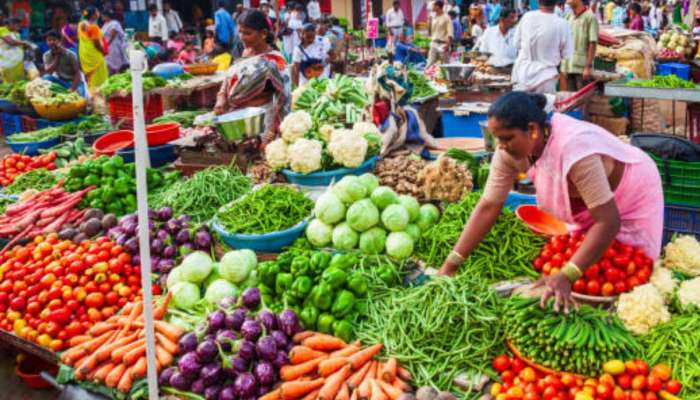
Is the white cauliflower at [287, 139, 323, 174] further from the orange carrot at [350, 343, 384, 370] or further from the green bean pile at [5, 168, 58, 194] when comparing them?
the green bean pile at [5, 168, 58, 194]

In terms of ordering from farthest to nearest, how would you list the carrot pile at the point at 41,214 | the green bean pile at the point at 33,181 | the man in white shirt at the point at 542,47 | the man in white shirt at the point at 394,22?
the man in white shirt at the point at 394,22
the man in white shirt at the point at 542,47
the green bean pile at the point at 33,181
the carrot pile at the point at 41,214

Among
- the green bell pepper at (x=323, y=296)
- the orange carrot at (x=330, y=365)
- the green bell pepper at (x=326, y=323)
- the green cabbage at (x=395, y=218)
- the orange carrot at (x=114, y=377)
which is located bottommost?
the orange carrot at (x=114, y=377)

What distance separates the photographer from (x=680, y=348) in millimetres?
2564

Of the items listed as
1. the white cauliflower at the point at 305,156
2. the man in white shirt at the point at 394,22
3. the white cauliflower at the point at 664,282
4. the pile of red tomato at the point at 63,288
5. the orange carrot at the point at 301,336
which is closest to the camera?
the white cauliflower at the point at 664,282

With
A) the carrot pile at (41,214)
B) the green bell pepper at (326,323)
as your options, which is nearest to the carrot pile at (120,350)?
the green bell pepper at (326,323)

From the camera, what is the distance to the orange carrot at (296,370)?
9.39 feet

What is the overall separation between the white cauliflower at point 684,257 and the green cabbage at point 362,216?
5.47 ft

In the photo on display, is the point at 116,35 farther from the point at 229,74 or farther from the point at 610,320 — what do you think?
the point at 610,320

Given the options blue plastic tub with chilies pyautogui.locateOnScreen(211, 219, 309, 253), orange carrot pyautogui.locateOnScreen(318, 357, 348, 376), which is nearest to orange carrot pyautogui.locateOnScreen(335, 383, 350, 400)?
orange carrot pyautogui.locateOnScreen(318, 357, 348, 376)

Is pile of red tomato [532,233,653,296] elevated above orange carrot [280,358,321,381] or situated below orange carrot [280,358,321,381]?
above

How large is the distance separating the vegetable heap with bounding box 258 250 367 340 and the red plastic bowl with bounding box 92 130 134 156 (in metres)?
3.40

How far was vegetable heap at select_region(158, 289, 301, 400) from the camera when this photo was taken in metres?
2.83

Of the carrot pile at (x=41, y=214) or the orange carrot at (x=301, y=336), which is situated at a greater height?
the carrot pile at (x=41, y=214)

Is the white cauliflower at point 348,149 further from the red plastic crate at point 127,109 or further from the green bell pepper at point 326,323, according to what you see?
the red plastic crate at point 127,109
